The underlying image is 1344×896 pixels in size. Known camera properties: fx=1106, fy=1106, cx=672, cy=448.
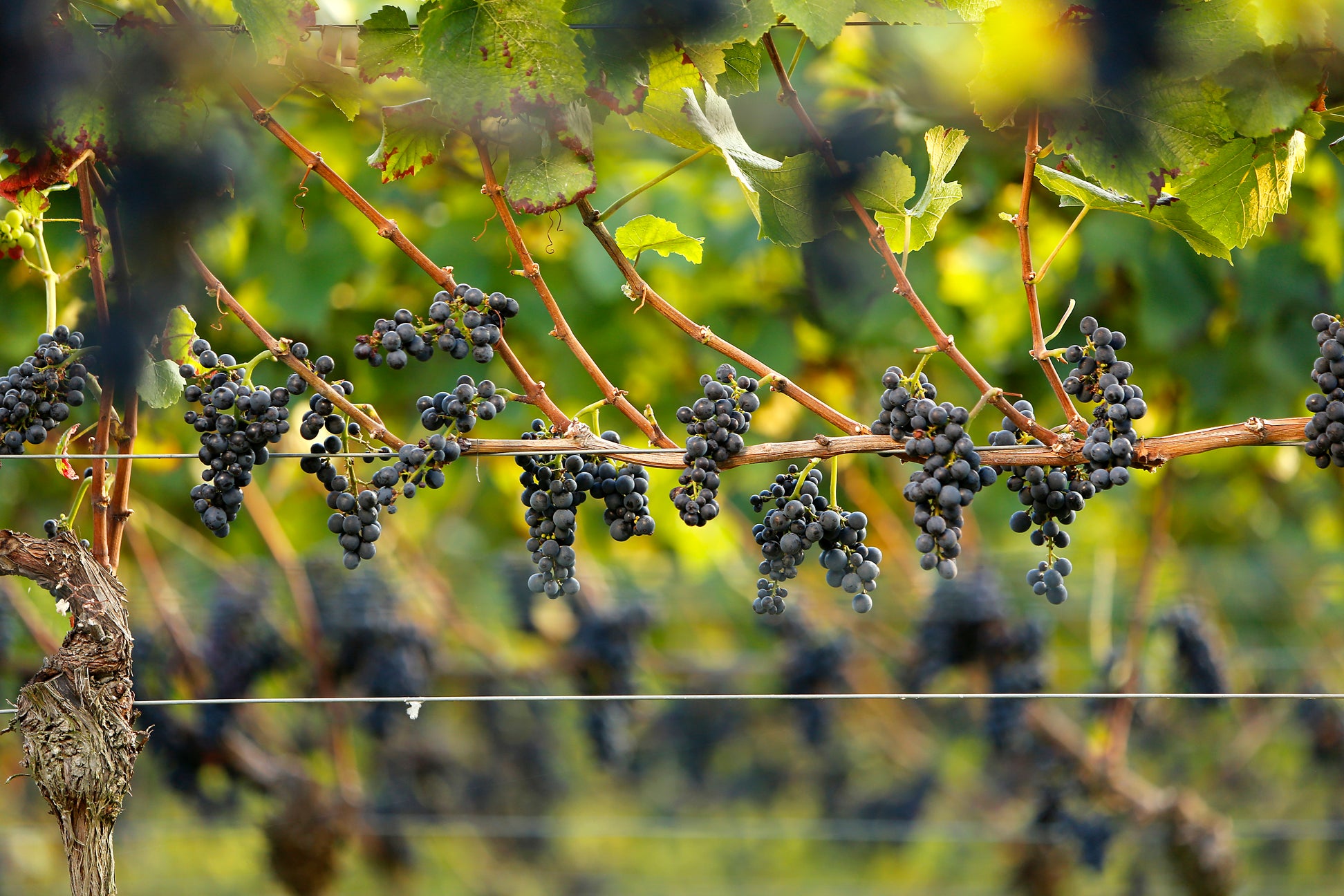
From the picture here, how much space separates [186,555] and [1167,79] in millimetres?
3062

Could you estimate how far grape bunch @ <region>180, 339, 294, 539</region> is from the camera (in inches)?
27.3

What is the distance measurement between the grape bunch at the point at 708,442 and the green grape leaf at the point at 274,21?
0.33m

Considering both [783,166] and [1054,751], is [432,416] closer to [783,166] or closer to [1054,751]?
[783,166]

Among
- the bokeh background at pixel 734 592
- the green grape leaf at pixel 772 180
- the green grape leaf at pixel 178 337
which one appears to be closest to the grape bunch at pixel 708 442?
the green grape leaf at pixel 772 180

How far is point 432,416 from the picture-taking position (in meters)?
0.69

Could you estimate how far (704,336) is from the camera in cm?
72

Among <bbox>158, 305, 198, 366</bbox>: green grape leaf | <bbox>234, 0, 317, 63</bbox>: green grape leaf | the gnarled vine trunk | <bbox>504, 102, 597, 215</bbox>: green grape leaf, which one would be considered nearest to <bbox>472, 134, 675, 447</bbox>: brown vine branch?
<bbox>504, 102, 597, 215</bbox>: green grape leaf

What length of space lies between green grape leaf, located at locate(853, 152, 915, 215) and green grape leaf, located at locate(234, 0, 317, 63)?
1.16 ft

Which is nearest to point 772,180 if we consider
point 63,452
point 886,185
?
point 886,185

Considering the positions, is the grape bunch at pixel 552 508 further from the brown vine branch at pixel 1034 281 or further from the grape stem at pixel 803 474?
the brown vine branch at pixel 1034 281

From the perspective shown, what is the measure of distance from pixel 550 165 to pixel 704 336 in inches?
5.7

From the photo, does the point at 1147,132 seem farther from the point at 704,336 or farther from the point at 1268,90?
the point at 704,336

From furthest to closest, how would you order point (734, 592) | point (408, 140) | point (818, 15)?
point (734, 592) → point (408, 140) → point (818, 15)

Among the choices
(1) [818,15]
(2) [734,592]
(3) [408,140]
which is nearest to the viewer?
(1) [818,15]
